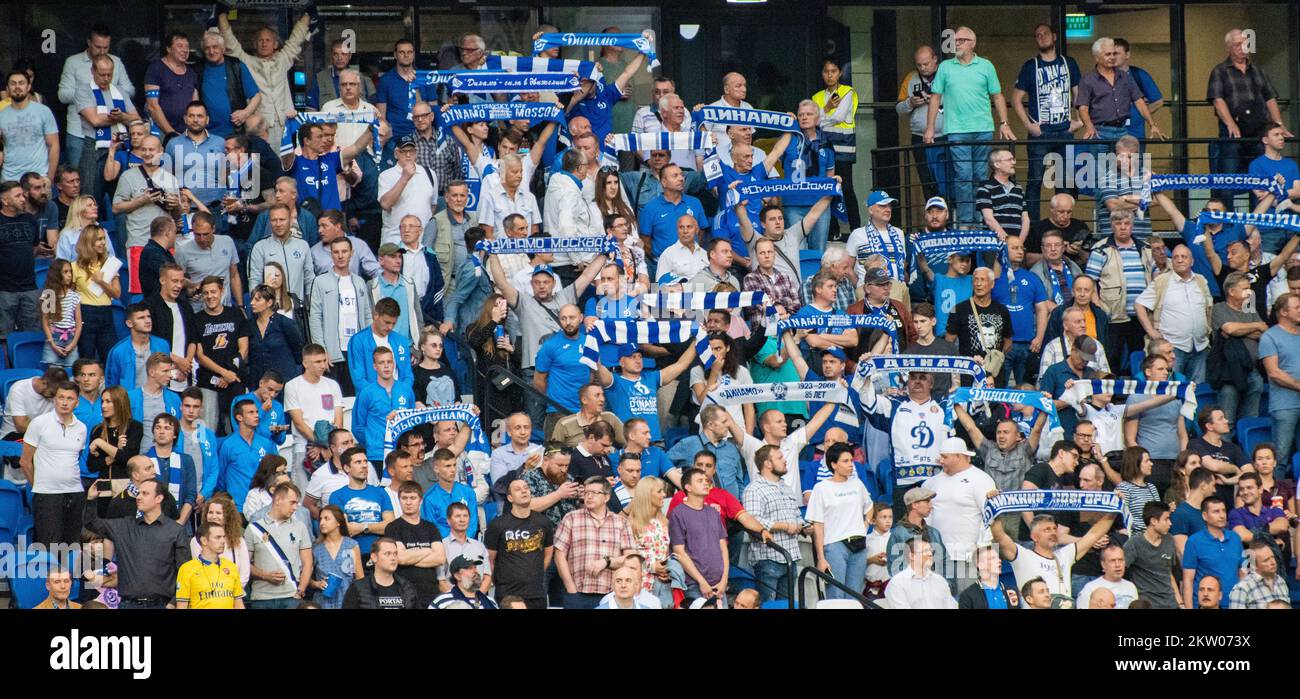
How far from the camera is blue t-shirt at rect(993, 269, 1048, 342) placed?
17.9 m

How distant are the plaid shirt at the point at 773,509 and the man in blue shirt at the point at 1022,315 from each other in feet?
9.81

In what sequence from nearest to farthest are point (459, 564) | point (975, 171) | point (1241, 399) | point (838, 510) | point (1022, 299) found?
point (459, 564), point (838, 510), point (1241, 399), point (1022, 299), point (975, 171)

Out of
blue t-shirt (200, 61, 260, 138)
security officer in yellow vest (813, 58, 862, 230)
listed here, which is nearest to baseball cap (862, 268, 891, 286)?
security officer in yellow vest (813, 58, 862, 230)

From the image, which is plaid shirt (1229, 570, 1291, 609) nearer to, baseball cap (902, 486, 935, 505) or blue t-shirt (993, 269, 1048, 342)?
baseball cap (902, 486, 935, 505)

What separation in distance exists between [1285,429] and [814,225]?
443cm

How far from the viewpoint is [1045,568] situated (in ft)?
49.9

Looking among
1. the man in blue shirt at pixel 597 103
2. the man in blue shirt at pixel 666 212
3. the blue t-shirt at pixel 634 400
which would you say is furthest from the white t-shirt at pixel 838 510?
the man in blue shirt at pixel 597 103

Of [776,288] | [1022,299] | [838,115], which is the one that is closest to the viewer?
[776,288]

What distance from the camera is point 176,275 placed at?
1647 centimetres

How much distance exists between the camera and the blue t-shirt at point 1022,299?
58.8 ft

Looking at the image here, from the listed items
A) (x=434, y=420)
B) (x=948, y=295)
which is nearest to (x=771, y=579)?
(x=434, y=420)

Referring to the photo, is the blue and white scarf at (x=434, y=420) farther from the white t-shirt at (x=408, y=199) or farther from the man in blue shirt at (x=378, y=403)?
the white t-shirt at (x=408, y=199)

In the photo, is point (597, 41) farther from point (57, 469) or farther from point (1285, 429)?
point (1285, 429)

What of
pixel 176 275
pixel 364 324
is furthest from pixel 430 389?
pixel 176 275
